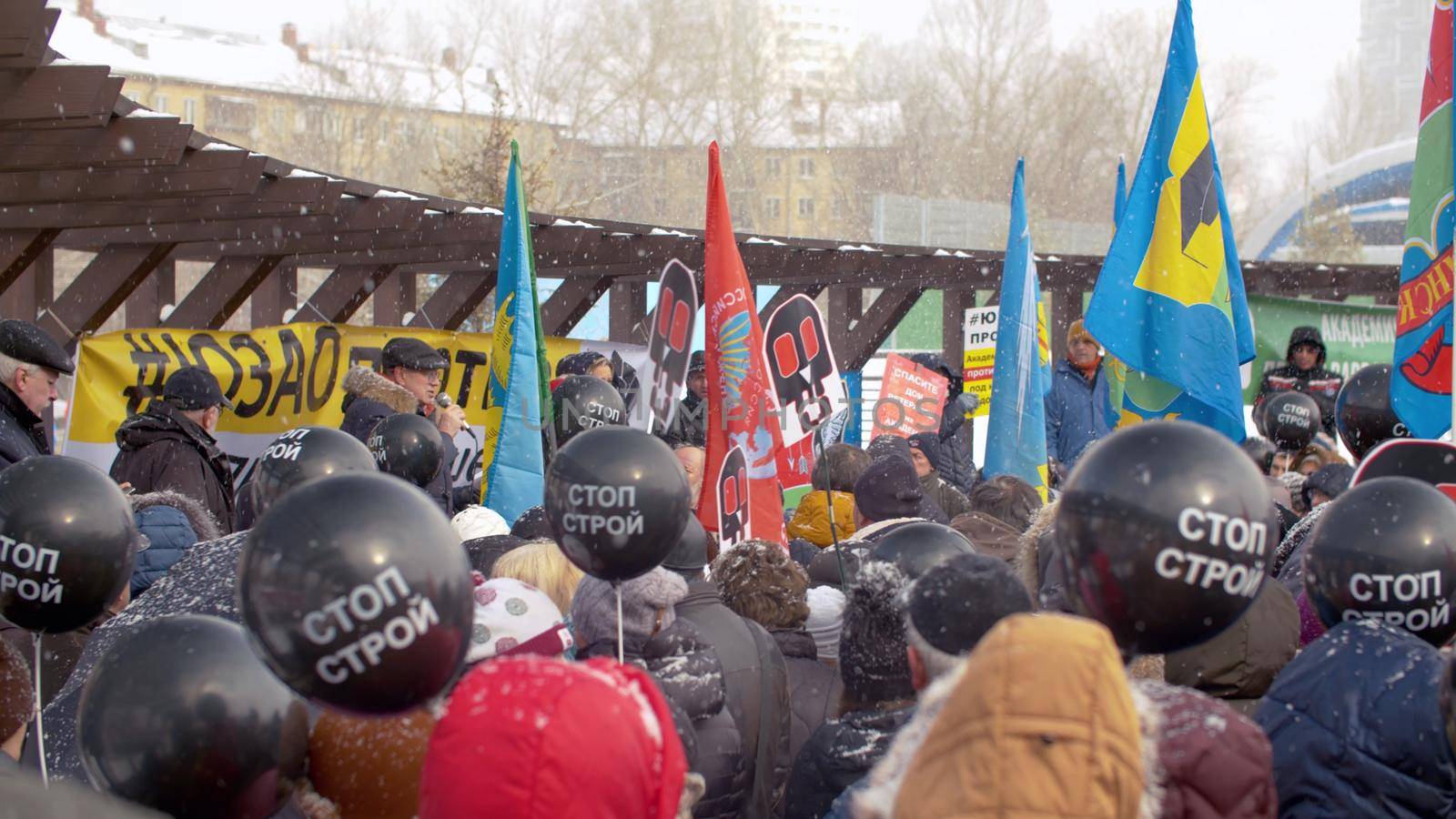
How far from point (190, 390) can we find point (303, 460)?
208 centimetres

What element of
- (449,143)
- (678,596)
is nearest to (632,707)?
(678,596)

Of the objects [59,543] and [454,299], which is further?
[454,299]

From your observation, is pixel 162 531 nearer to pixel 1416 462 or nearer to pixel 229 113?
pixel 1416 462

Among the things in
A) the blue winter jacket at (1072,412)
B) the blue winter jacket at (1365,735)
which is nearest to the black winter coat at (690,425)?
the blue winter jacket at (1072,412)

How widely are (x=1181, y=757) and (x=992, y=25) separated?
43.7m

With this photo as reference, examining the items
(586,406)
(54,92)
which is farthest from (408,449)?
(54,92)

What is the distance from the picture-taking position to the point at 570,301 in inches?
456

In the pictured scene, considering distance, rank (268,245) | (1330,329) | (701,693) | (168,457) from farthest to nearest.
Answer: (1330,329), (268,245), (168,457), (701,693)

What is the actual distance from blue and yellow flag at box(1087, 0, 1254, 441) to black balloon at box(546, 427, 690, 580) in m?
3.14

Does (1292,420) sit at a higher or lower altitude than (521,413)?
lower

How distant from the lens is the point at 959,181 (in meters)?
45.7

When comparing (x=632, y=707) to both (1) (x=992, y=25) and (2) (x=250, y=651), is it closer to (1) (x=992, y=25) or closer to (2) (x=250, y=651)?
(2) (x=250, y=651)

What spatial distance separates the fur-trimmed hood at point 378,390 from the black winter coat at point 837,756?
4224 mm

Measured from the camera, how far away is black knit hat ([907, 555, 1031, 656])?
2.60 metres
